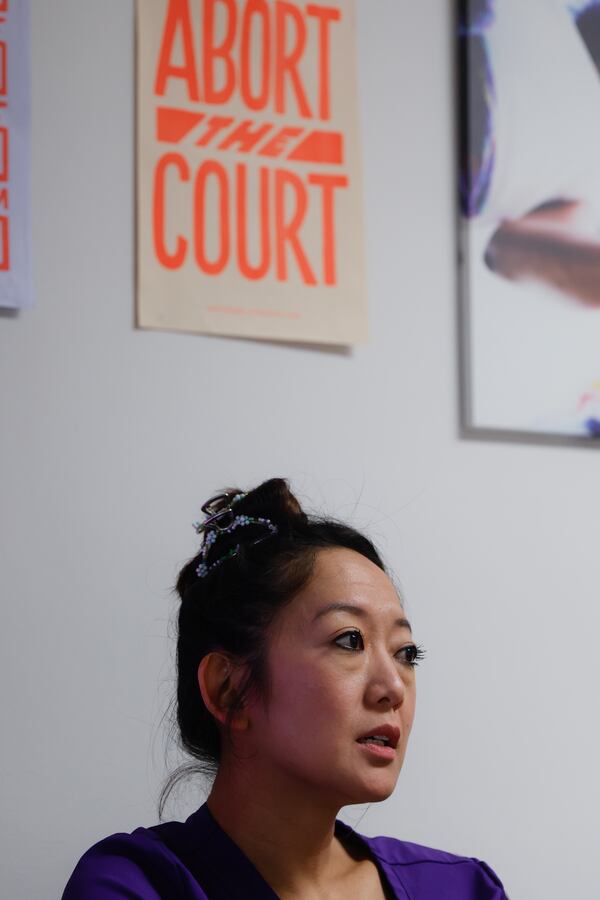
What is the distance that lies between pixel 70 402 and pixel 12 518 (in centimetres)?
16

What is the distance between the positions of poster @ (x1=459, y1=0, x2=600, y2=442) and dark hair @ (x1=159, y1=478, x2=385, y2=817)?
1.46ft

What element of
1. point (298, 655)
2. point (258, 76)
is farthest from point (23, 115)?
point (298, 655)

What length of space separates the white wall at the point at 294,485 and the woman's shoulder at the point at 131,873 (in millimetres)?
246

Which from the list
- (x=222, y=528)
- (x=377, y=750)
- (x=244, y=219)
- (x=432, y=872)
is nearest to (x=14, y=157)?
(x=244, y=219)

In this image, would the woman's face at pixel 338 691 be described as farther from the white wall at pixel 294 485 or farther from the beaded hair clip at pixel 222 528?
the white wall at pixel 294 485

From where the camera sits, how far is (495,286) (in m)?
1.74

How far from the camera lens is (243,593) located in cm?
130

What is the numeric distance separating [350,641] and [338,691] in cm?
6

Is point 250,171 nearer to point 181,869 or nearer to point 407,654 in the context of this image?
point 407,654

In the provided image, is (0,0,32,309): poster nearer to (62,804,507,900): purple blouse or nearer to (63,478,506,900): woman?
(63,478,506,900): woman

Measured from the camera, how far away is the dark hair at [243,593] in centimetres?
128

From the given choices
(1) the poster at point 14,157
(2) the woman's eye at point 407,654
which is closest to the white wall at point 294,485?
(1) the poster at point 14,157

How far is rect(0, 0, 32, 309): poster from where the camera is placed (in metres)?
1.48

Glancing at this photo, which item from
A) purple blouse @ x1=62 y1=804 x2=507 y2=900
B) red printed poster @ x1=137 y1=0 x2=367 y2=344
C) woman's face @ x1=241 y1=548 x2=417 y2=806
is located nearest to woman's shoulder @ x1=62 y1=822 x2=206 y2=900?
purple blouse @ x1=62 y1=804 x2=507 y2=900
